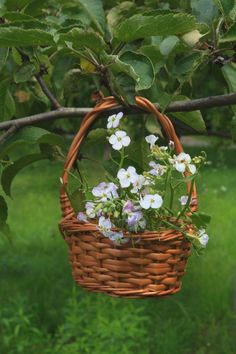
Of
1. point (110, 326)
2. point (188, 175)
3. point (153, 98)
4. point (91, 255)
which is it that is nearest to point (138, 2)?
point (153, 98)

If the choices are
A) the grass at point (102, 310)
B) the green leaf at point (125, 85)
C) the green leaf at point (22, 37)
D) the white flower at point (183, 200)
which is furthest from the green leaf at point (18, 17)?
the grass at point (102, 310)

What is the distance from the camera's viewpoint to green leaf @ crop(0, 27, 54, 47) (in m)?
1.51

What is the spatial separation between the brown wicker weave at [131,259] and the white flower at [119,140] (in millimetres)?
96

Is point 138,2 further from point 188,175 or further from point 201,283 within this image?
point 201,283

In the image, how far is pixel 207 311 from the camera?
5473 mm

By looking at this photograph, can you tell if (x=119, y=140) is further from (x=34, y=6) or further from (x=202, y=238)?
(x=34, y=6)

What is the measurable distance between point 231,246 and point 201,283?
132cm

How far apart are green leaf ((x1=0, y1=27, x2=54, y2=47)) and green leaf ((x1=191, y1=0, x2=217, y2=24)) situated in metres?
0.40

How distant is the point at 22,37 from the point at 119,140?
14.1 inches

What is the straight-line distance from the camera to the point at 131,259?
172 centimetres

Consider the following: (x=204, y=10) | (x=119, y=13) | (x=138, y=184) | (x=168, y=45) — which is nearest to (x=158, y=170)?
(x=138, y=184)

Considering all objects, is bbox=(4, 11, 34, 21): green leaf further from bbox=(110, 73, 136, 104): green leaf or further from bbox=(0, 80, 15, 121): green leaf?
bbox=(0, 80, 15, 121): green leaf

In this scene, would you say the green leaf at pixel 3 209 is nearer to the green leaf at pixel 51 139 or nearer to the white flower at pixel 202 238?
the green leaf at pixel 51 139

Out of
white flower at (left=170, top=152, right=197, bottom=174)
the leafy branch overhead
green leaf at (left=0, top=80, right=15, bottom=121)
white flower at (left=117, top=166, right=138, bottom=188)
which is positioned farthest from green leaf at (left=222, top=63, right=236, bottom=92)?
green leaf at (left=0, top=80, right=15, bottom=121)
